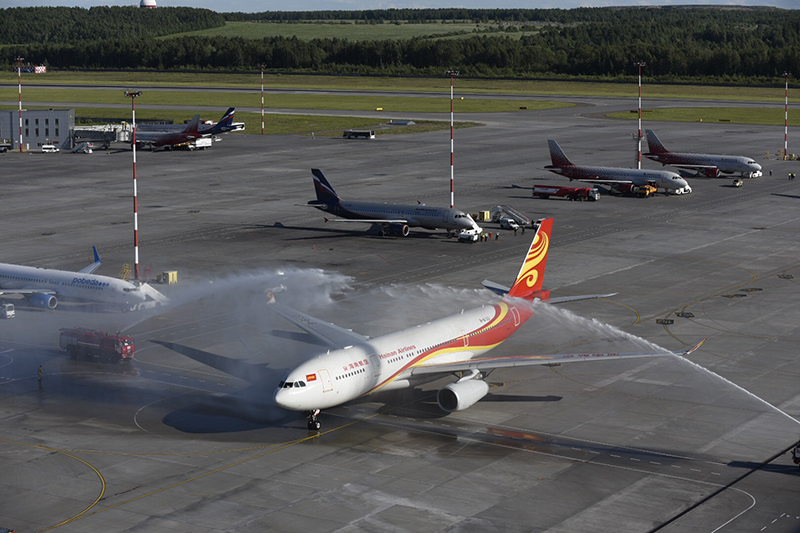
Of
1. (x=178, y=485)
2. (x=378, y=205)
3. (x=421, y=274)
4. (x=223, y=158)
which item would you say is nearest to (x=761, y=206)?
(x=378, y=205)

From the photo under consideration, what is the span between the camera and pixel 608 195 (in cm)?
13300

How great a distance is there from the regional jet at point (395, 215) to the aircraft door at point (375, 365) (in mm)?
50669

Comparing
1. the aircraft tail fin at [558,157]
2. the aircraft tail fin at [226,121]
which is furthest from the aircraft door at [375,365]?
the aircraft tail fin at [226,121]

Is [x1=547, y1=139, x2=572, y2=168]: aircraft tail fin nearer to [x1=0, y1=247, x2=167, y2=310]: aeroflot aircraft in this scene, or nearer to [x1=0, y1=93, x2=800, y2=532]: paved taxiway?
[x1=0, y1=93, x2=800, y2=532]: paved taxiway

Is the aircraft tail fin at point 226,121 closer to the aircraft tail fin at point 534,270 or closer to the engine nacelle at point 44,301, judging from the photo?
the engine nacelle at point 44,301

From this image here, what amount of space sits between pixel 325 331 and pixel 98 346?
13664mm

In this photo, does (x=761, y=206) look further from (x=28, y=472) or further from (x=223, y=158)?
(x=28, y=472)

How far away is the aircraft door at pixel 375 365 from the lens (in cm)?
4900

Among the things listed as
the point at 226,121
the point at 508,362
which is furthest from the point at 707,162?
the point at 508,362

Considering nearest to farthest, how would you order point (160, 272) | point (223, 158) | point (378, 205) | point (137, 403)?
1. point (137, 403)
2. point (160, 272)
3. point (378, 205)
4. point (223, 158)

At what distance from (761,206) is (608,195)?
765 inches

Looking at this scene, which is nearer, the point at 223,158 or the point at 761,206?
the point at 761,206

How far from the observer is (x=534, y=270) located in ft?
203

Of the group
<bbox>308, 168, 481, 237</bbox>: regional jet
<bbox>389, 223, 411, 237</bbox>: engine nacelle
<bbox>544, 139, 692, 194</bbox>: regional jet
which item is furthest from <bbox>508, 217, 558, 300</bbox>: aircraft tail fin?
<bbox>544, 139, 692, 194</bbox>: regional jet
